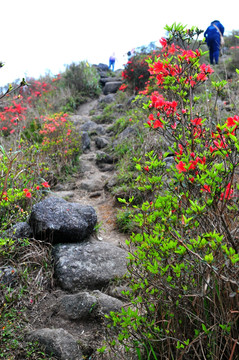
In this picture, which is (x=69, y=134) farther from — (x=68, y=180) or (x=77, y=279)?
(x=77, y=279)

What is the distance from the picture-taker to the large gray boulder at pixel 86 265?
2950 mm

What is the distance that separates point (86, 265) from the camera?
309 centimetres

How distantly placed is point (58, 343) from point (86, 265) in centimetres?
99

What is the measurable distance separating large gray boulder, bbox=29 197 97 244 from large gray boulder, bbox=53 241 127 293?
0.12 metres

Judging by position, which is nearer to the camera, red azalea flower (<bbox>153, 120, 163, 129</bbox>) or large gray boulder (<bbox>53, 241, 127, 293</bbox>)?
red azalea flower (<bbox>153, 120, 163, 129</bbox>)

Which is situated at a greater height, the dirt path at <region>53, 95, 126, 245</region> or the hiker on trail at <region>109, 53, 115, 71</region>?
the hiker on trail at <region>109, 53, 115, 71</region>

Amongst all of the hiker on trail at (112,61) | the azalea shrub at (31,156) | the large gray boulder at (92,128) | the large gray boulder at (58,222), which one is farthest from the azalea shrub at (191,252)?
the hiker on trail at (112,61)

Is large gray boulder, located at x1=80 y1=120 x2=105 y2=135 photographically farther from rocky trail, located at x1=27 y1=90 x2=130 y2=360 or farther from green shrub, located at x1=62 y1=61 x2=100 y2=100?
rocky trail, located at x1=27 y1=90 x2=130 y2=360

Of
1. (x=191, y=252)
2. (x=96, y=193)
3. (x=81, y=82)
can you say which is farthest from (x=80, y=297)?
(x=81, y=82)

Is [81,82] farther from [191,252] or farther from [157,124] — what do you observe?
[191,252]

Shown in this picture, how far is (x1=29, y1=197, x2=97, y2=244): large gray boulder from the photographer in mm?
3211

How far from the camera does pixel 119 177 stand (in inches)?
207

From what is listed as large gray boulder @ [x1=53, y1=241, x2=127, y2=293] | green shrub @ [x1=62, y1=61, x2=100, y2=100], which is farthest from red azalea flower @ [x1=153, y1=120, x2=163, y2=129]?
green shrub @ [x1=62, y1=61, x2=100, y2=100]

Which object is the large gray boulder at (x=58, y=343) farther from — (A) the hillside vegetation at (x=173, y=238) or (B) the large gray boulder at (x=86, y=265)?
(B) the large gray boulder at (x=86, y=265)
